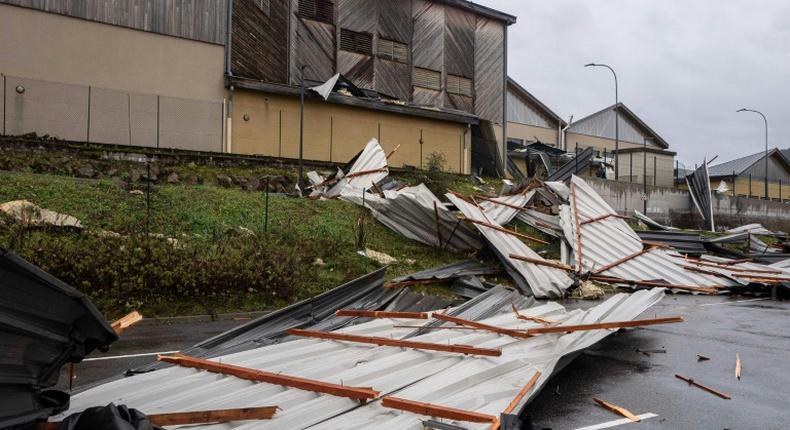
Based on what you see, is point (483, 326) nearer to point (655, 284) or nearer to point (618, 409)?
point (618, 409)

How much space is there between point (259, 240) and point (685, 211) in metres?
29.4

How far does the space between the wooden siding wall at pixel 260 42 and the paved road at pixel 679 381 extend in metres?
22.4

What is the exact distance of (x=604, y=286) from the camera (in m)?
16.3

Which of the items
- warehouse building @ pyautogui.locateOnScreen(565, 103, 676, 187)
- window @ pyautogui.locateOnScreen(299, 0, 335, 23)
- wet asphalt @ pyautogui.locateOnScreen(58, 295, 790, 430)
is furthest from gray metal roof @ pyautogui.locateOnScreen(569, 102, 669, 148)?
wet asphalt @ pyautogui.locateOnScreen(58, 295, 790, 430)

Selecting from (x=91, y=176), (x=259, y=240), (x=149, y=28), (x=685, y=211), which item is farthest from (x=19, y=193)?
(x=685, y=211)

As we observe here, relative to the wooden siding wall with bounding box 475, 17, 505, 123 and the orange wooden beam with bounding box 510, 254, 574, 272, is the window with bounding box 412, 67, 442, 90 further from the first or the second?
the orange wooden beam with bounding box 510, 254, 574, 272

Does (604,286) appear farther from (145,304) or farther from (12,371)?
(12,371)

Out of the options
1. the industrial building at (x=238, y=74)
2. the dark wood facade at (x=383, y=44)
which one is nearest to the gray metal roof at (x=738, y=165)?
the dark wood facade at (x=383, y=44)

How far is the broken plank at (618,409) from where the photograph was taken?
219 inches

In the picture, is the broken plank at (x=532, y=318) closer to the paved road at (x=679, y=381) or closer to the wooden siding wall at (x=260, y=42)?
the paved road at (x=679, y=381)

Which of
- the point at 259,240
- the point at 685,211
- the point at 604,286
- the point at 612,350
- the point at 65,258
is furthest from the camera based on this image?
the point at 685,211

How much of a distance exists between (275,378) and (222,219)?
37.7 feet

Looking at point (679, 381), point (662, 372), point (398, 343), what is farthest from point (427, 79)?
point (398, 343)

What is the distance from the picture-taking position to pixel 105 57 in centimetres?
2472
